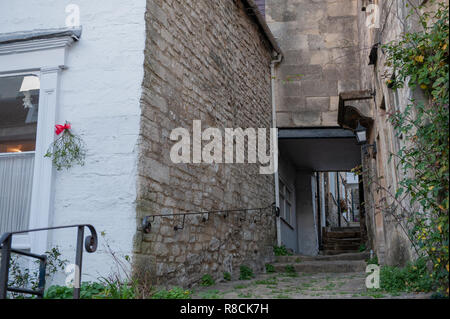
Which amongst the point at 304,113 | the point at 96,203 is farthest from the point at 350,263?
the point at 96,203

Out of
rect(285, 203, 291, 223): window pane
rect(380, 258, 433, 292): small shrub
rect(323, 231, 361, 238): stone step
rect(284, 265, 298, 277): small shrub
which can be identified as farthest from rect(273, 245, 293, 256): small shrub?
rect(323, 231, 361, 238): stone step

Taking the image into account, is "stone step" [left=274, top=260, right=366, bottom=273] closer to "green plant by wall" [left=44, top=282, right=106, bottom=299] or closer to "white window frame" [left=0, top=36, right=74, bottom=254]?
"green plant by wall" [left=44, top=282, right=106, bottom=299]

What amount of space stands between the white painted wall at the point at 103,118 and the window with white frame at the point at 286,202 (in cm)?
612

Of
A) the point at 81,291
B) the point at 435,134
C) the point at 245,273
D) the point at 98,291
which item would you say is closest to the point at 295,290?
the point at 245,273

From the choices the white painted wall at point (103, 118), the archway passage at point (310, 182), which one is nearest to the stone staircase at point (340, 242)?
the archway passage at point (310, 182)

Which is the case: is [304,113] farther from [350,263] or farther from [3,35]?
[3,35]

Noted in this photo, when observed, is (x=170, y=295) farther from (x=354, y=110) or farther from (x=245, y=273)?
(x=354, y=110)

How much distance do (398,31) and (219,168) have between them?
2.77m

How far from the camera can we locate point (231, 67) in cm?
751

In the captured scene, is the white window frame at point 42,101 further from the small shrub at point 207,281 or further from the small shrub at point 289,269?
the small shrub at point 289,269

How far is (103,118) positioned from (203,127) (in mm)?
1605

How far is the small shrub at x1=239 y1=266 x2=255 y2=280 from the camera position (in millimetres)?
7006

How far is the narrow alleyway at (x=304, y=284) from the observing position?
15.6 ft

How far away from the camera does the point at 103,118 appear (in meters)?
4.86
